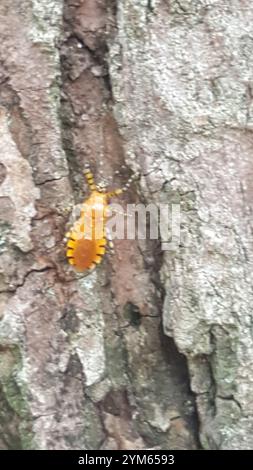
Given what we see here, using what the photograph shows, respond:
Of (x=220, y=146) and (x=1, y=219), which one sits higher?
(x=220, y=146)

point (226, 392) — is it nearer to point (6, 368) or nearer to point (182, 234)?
point (182, 234)

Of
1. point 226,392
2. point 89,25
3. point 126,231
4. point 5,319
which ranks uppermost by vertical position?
point 89,25

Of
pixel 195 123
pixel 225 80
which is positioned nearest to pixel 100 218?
pixel 195 123
